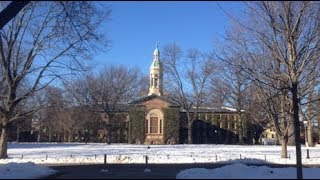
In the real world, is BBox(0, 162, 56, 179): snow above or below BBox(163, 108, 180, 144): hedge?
below

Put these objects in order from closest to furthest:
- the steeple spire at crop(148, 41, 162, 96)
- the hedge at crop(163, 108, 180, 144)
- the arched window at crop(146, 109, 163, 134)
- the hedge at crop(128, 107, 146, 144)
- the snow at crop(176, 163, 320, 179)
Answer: the snow at crop(176, 163, 320, 179) < the hedge at crop(163, 108, 180, 144) < the hedge at crop(128, 107, 146, 144) < the arched window at crop(146, 109, 163, 134) < the steeple spire at crop(148, 41, 162, 96)

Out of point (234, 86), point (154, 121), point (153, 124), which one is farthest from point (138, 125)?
point (234, 86)

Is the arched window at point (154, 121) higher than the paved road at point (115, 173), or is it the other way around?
the arched window at point (154, 121)

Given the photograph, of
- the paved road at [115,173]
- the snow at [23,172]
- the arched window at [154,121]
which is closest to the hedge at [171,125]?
the arched window at [154,121]

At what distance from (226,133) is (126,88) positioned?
2043cm

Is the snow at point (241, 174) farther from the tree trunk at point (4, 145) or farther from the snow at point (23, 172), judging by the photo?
the tree trunk at point (4, 145)

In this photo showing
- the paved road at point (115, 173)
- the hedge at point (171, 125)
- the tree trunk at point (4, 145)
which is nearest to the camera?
the paved road at point (115, 173)

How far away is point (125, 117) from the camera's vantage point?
90.2 m

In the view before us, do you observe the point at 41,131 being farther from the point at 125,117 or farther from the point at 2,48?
the point at 2,48

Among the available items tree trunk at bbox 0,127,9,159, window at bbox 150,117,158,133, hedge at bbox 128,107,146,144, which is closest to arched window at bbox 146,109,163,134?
window at bbox 150,117,158,133

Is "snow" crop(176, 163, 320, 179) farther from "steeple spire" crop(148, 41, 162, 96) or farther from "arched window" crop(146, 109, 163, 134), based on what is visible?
"steeple spire" crop(148, 41, 162, 96)

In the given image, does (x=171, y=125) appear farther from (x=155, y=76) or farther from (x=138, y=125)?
(x=155, y=76)

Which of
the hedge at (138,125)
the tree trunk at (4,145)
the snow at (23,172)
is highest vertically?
the hedge at (138,125)

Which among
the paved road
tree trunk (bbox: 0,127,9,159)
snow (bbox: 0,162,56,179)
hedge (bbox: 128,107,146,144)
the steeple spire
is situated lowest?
the paved road
